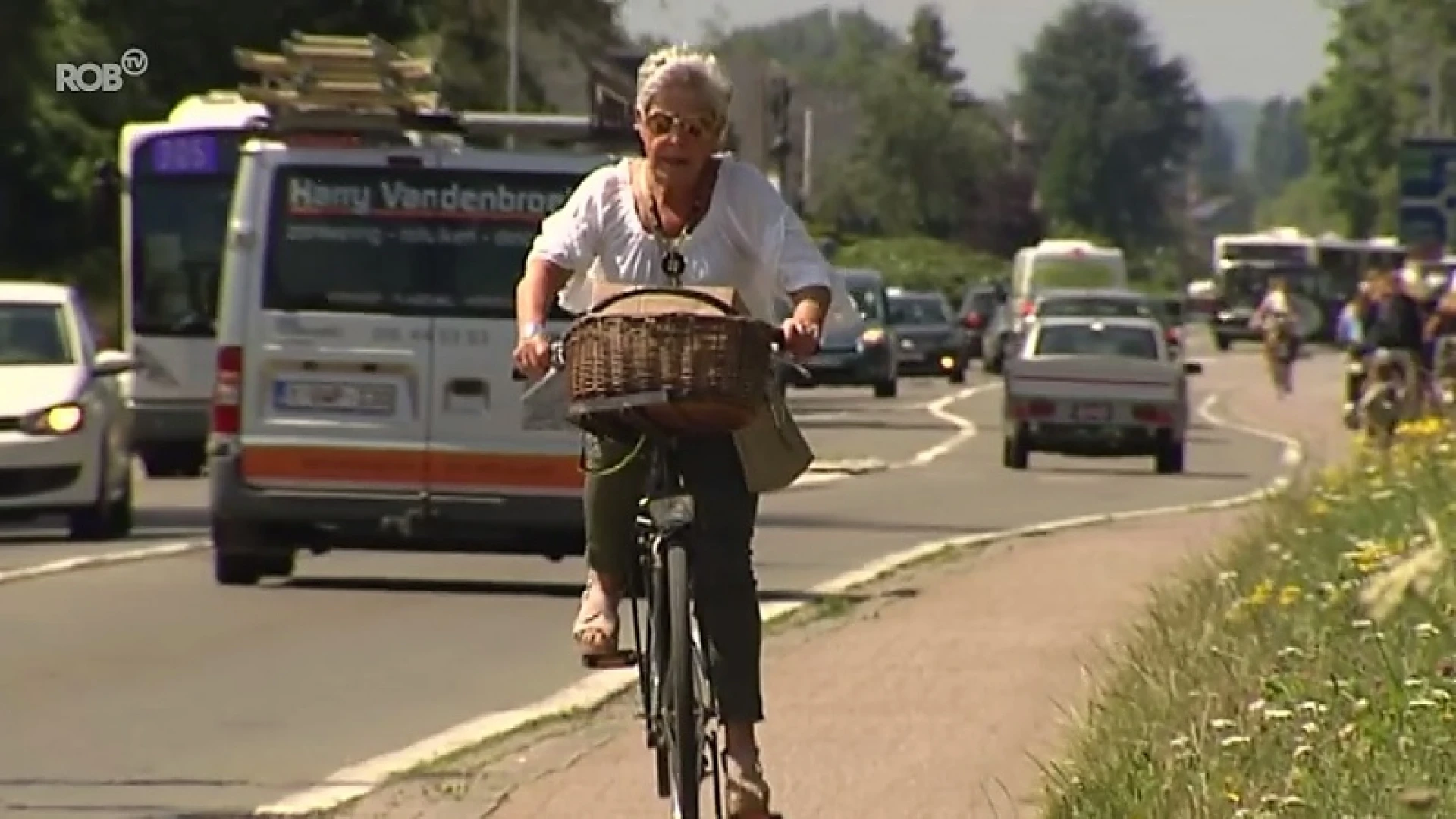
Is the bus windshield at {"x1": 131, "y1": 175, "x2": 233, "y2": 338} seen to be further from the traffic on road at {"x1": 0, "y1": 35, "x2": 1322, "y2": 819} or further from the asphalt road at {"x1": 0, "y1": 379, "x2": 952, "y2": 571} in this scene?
the traffic on road at {"x1": 0, "y1": 35, "x2": 1322, "y2": 819}

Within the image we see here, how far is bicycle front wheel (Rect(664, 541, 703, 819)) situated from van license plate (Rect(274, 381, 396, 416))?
1051 centimetres

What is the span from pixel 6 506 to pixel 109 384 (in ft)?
4.91

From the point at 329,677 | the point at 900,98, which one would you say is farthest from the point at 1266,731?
the point at 900,98

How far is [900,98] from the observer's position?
148250mm

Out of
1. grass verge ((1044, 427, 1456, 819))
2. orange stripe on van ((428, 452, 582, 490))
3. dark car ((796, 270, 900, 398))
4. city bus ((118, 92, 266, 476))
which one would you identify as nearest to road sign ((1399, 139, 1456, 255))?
city bus ((118, 92, 266, 476))

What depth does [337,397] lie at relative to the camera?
1855 cm

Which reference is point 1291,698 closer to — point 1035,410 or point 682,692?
point 682,692

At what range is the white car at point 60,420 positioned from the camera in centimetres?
2303

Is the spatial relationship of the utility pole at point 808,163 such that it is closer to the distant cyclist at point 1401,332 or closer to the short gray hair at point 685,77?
the distant cyclist at point 1401,332

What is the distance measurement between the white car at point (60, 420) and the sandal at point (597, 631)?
49.3 feet

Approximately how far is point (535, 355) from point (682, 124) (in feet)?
1.83

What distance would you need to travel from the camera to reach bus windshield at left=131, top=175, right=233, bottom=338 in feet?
111

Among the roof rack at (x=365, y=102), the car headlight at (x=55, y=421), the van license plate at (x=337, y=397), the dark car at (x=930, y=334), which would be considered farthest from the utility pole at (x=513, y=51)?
the van license plate at (x=337, y=397)

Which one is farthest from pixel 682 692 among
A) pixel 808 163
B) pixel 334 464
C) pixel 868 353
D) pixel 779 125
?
pixel 808 163
